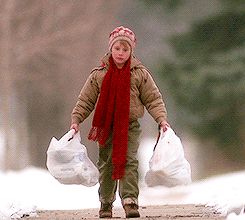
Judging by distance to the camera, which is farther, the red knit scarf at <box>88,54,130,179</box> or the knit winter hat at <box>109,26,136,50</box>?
the knit winter hat at <box>109,26,136,50</box>

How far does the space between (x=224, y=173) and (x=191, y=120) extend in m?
1.56

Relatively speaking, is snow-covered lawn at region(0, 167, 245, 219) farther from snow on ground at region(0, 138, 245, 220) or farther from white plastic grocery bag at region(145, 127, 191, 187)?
white plastic grocery bag at region(145, 127, 191, 187)

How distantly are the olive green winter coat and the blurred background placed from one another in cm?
A: 1423

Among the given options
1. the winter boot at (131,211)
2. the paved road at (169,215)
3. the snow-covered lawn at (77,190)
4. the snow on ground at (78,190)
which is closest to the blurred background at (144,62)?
the snow on ground at (78,190)

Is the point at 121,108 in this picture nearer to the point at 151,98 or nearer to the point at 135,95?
the point at 135,95

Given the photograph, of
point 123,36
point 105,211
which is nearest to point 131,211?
point 105,211

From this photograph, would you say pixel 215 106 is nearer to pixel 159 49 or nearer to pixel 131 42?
pixel 159 49

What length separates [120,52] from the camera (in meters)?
9.45

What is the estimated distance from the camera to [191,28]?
25.0 metres

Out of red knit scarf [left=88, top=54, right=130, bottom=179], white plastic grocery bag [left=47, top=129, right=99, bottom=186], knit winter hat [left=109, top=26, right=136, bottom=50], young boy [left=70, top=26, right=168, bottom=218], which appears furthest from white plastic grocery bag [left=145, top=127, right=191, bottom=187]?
knit winter hat [left=109, top=26, right=136, bottom=50]

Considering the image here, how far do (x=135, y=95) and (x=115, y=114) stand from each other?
0.74 feet

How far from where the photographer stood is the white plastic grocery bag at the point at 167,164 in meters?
9.27

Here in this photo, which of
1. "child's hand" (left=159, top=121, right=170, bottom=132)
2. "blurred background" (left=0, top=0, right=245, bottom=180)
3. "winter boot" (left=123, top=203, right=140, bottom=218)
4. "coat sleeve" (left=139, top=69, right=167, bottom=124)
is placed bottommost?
"winter boot" (left=123, top=203, right=140, bottom=218)

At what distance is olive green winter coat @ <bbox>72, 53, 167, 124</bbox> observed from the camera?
31.1 feet
